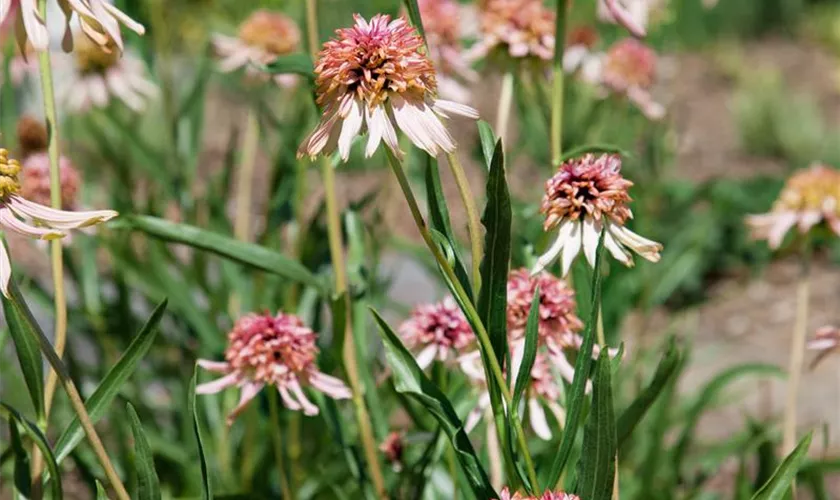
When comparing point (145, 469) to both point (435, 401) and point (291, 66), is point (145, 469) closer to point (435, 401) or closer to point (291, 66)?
point (435, 401)

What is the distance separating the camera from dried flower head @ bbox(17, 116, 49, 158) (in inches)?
63.2

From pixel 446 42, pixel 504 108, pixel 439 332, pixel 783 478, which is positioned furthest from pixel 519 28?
pixel 783 478

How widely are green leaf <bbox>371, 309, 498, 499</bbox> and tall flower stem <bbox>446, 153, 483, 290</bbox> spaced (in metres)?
0.09

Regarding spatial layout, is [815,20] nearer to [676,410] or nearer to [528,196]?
[528,196]

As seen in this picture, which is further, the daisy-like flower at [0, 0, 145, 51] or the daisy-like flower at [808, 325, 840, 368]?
the daisy-like flower at [808, 325, 840, 368]

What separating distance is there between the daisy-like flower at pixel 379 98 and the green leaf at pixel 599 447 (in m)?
0.18

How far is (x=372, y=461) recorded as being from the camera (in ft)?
3.41

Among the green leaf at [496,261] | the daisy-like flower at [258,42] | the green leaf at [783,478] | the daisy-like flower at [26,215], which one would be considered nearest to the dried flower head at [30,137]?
the daisy-like flower at [258,42]

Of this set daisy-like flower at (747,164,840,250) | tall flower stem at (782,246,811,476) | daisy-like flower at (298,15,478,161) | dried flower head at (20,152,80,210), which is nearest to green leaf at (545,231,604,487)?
daisy-like flower at (298,15,478,161)

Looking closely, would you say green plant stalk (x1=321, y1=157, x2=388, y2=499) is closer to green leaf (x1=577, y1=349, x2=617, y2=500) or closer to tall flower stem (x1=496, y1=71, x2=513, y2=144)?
tall flower stem (x1=496, y1=71, x2=513, y2=144)

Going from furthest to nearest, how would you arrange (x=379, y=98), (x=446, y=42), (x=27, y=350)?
(x=446, y=42), (x=27, y=350), (x=379, y=98)

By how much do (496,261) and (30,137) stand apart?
1.08 m

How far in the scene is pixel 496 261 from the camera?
736 mm

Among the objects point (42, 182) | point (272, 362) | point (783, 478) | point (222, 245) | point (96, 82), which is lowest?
point (783, 478)
